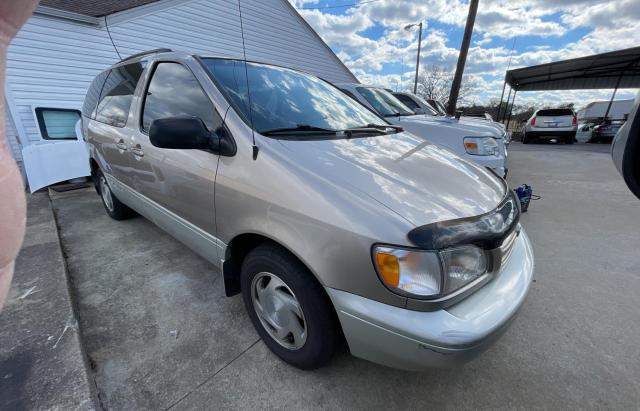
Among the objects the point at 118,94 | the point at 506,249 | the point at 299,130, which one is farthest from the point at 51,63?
the point at 506,249

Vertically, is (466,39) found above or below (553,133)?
above

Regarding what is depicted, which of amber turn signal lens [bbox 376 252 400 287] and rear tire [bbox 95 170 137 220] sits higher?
amber turn signal lens [bbox 376 252 400 287]

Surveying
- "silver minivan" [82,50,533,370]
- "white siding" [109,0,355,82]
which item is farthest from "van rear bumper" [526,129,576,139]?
"silver minivan" [82,50,533,370]

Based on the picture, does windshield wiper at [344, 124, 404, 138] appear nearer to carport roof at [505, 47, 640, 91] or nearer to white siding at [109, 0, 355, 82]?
white siding at [109, 0, 355, 82]

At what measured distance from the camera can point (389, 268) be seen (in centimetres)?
119

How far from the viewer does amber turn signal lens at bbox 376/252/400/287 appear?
1.19 meters

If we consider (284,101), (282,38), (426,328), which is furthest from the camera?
(282,38)

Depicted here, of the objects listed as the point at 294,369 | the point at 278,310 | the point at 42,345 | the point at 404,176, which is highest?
the point at 404,176

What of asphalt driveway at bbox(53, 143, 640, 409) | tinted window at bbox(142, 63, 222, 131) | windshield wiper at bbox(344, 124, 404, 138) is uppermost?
tinted window at bbox(142, 63, 222, 131)

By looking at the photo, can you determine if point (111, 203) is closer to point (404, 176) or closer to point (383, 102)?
point (404, 176)

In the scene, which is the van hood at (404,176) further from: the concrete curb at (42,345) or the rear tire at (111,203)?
the rear tire at (111,203)

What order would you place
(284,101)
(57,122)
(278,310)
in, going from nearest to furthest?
(278,310), (284,101), (57,122)

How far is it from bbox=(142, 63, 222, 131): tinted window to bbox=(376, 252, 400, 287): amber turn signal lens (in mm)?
1197

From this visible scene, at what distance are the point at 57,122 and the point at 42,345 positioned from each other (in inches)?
257
